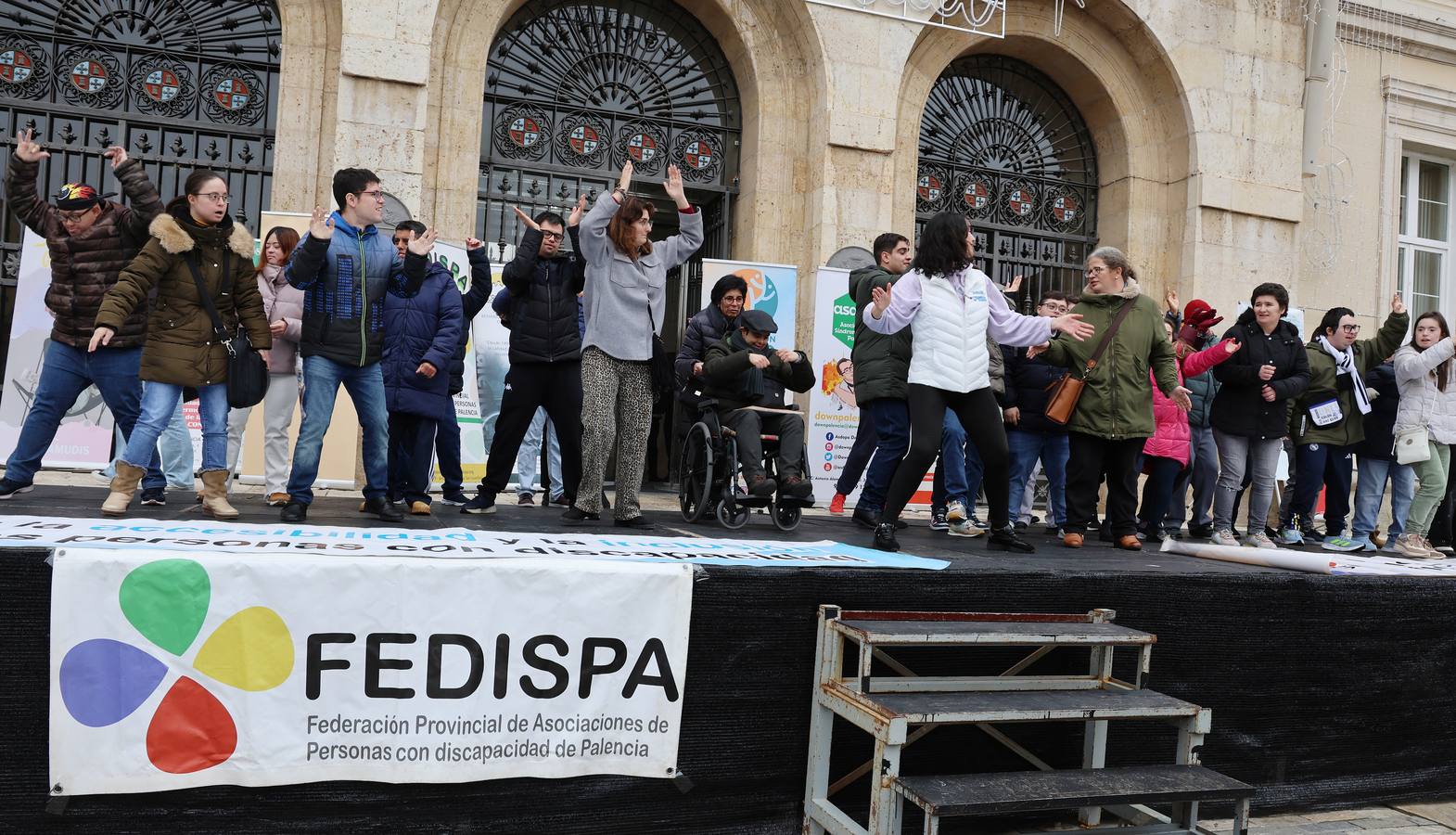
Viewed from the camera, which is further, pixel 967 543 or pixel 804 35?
pixel 804 35

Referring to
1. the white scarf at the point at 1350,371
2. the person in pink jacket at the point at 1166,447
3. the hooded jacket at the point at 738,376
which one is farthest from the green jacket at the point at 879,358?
the white scarf at the point at 1350,371

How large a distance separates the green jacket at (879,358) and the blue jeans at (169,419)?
3735mm

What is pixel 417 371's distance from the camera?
19.7ft

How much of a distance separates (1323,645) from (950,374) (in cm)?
211

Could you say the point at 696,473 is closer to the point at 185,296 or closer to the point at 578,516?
the point at 578,516

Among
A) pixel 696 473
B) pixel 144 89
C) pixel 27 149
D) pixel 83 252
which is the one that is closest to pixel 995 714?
pixel 696 473

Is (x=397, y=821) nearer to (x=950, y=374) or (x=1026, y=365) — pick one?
(x=950, y=374)

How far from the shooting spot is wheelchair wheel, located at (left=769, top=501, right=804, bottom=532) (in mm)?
6230

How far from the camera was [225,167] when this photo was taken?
31.5ft

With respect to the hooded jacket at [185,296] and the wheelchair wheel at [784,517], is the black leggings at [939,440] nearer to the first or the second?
the wheelchair wheel at [784,517]

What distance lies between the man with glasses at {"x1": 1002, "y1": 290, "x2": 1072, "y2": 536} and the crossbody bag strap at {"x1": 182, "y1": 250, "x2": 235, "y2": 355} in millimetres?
4892

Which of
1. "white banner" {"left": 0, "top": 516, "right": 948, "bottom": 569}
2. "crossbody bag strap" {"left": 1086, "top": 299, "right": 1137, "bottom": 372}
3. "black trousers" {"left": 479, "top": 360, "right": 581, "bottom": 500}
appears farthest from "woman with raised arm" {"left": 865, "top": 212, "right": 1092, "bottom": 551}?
"black trousers" {"left": 479, "top": 360, "right": 581, "bottom": 500}

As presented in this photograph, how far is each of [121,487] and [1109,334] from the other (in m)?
5.53

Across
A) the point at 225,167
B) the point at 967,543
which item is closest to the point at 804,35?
the point at 225,167
